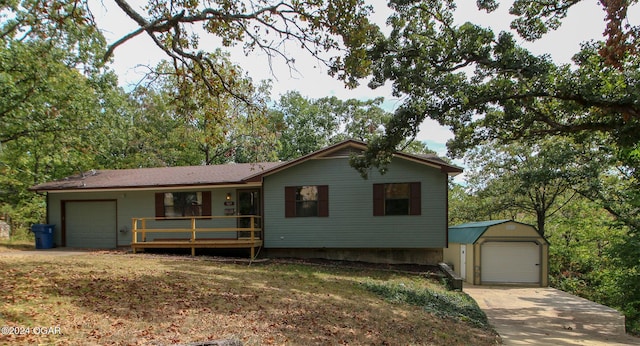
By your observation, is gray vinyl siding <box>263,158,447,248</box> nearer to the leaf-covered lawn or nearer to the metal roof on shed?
the leaf-covered lawn

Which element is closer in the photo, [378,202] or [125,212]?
[378,202]

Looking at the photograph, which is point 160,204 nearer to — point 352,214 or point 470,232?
point 352,214

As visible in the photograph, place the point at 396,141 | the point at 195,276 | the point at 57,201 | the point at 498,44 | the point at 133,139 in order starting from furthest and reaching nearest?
the point at 133,139, the point at 57,201, the point at 396,141, the point at 498,44, the point at 195,276

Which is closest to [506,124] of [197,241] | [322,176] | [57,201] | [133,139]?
[322,176]

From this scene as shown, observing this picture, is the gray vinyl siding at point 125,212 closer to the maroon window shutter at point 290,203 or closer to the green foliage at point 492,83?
the maroon window shutter at point 290,203

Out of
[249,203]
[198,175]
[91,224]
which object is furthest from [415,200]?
[91,224]

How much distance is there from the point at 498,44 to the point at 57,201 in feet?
56.9

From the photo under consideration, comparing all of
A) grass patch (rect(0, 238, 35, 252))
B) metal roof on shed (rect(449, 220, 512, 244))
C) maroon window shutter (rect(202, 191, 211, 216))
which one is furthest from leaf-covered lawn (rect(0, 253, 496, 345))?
metal roof on shed (rect(449, 220, 512, 244))

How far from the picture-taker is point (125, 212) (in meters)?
15.9

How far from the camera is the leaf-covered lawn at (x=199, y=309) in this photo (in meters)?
4.69

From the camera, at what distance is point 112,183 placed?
15664 millimetres

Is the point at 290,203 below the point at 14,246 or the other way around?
the other way around

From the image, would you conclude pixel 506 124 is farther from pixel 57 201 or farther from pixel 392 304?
pixel 57 201

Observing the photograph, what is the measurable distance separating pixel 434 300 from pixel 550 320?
3.37m
